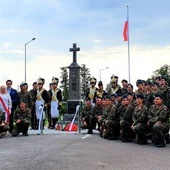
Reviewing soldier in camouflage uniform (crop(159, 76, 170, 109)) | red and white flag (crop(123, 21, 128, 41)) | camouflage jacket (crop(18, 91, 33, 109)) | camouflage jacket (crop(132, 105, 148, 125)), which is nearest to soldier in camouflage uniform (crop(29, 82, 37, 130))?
camouflage jacket (crop(18, 91, 33, 109))

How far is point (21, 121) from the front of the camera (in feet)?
37.3

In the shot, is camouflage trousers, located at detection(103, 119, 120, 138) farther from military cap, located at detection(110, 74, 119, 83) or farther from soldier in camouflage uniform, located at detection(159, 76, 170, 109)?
military cap, located at detection(110, 74, 119, 83)

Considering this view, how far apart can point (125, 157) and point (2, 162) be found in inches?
96.9

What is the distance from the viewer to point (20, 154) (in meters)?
7.30

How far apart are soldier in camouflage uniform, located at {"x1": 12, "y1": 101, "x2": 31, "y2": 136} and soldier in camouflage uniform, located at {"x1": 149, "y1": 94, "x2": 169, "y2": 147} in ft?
14.2

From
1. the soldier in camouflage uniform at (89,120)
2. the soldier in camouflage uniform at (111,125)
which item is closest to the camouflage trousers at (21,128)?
the soldier in camouflage uniform at (89,120)

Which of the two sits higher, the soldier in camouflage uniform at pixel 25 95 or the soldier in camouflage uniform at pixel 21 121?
the soldier in camouflage uniform at pixel 25 95

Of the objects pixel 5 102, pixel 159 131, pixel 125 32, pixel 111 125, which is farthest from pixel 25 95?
pixel 125 32

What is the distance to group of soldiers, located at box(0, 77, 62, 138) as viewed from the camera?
11.4m

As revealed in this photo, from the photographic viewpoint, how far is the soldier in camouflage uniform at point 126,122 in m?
9.77

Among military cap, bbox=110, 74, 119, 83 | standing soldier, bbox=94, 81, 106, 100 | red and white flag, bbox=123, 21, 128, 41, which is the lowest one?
standing soldier, bbox=94, 81, 106, 100

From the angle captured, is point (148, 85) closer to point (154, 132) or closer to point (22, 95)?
point (154, 132)

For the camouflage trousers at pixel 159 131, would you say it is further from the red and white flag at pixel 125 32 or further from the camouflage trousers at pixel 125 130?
the red and white flag at pixel 125 32

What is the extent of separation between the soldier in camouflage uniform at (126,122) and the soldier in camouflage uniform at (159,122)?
80cm
